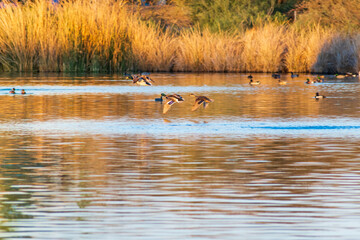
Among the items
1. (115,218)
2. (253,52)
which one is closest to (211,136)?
(115,218)

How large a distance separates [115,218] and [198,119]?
799cm

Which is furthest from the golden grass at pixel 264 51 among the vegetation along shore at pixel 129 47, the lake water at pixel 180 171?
the lake water at pixel 180 171

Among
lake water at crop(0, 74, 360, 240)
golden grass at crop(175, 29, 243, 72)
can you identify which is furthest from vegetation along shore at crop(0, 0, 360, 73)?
lake water at crop(0, 74, 360, 240)

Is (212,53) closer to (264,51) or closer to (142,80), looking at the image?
(264,51)

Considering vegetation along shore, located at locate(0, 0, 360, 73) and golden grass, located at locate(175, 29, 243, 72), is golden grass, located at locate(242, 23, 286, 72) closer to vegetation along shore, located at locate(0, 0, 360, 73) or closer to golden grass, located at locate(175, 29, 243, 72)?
vegetation along shore, located at locate(0, 0, 360, 73)

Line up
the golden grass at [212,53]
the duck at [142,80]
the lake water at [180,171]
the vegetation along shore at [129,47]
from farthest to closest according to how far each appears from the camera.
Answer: the golden grass at [212,53]
the vegetation along shore at [129,47]
the duck at [142,80]
the lake water at [180,171]

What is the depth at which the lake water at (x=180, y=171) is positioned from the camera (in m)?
5.63

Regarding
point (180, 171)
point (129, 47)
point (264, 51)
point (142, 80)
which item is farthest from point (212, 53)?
point (180, 171)

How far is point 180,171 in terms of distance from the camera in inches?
316

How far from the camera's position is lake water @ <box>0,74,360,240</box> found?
222 inches

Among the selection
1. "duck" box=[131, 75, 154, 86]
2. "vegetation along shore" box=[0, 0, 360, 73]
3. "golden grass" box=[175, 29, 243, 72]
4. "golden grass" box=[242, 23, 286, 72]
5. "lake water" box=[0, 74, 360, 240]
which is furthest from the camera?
"golden grass" box=[175, 29, 243, 72]

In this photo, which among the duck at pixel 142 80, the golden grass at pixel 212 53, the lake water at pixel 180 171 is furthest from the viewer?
the golden grass at pixel 212 53

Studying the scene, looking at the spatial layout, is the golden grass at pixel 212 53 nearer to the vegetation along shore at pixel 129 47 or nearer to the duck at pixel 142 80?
the vegetation along shore at pixel 129 47

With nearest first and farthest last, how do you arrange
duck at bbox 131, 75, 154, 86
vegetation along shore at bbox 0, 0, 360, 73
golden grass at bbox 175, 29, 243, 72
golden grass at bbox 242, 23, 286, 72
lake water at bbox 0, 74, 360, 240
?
1. lake water at bbox 0, 74, 360, 240
2. duck at bbox 131, 75, 154, 86
3. vegetation along shore at bbox 0, 0, 360, 73
4. golden grass at bbox 242, 23, 286, 72
5. golden grass at bbox 175, 29, 243, 72
